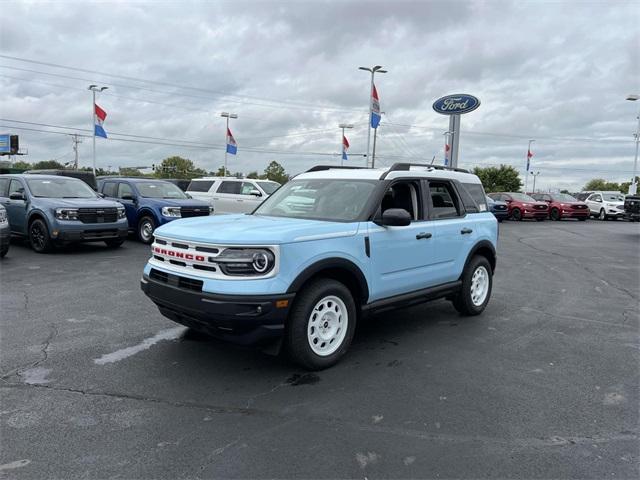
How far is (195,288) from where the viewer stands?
4102mm

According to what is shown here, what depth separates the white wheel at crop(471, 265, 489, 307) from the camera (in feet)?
21.1

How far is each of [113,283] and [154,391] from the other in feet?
14.7

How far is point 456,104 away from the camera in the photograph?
28.5m

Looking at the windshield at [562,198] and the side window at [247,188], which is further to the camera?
the windshield at [562,198]

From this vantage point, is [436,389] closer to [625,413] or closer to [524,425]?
[524,425]

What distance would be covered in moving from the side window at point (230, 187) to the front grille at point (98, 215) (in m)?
5.69

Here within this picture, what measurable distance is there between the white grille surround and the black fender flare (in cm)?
23

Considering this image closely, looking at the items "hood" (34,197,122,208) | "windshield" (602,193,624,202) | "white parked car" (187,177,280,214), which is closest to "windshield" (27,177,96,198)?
"hood" (34,197,122,208)

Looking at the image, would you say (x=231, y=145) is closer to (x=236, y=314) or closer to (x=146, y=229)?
(x=146, y=229)

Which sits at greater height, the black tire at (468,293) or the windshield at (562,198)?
the windshield at (562,198)

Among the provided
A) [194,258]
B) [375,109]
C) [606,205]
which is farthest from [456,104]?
[194,258]

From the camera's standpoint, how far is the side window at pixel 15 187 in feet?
37.2

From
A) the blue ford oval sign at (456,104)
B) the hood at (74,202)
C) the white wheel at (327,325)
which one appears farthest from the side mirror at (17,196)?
the blue ford oval sign at (456,104)

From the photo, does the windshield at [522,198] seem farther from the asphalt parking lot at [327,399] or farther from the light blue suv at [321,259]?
the light blue suv at [321,259]
